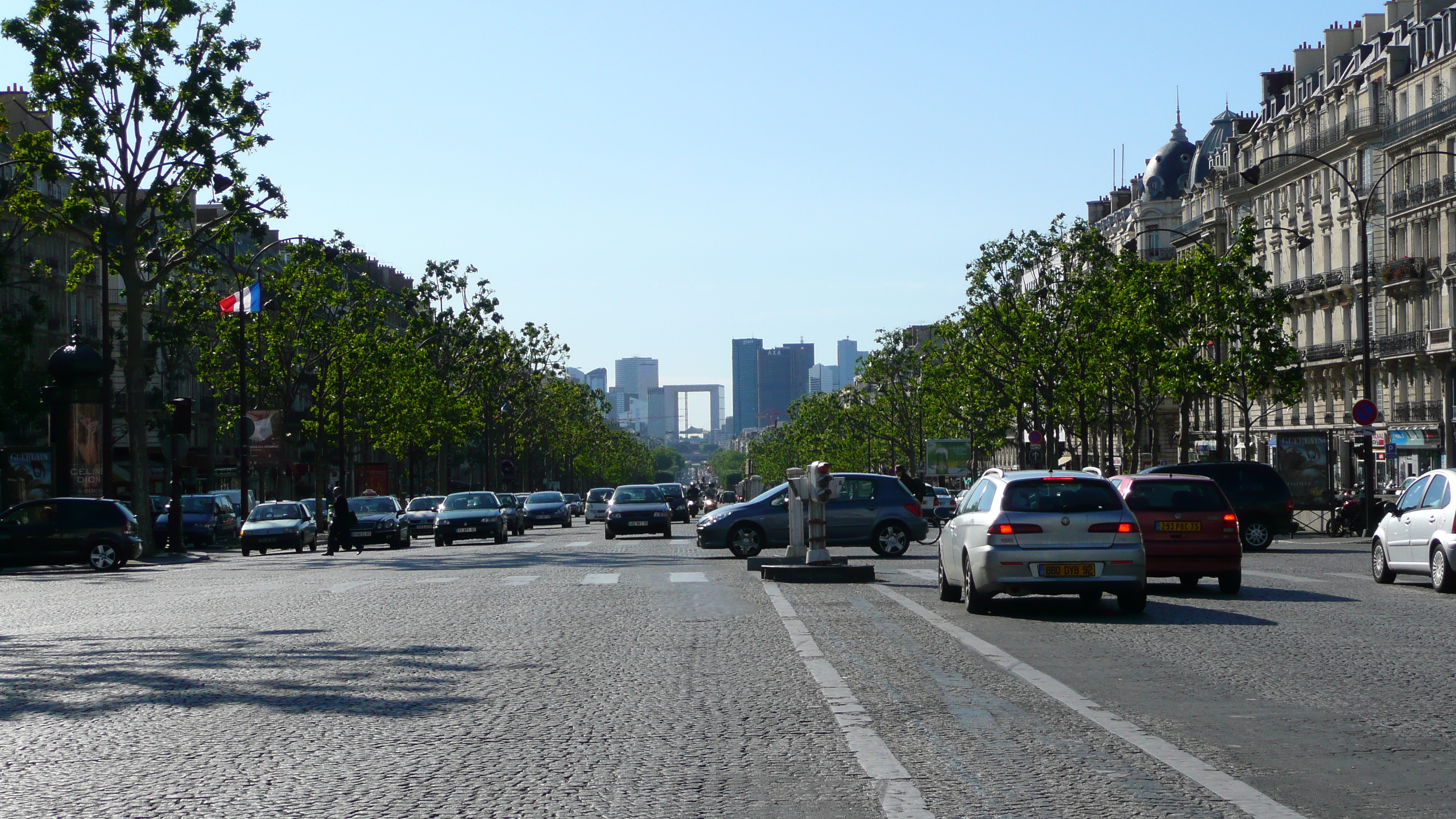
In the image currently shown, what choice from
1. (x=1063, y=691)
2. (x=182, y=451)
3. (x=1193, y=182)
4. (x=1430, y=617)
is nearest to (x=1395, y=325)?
(x=1193, y=182)

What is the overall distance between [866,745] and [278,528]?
3933 centimetres

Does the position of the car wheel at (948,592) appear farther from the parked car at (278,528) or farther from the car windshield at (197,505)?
the car windshield at (197,505)

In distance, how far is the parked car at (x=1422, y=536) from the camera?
21734 mm

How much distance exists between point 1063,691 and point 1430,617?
795 centimetres

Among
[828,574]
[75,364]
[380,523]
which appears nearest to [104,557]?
[75,364]

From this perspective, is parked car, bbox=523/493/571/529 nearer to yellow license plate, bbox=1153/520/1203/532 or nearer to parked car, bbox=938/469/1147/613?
yellow license plate, bbox=1153/520/1203/532

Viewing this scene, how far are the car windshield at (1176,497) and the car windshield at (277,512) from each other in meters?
30.0

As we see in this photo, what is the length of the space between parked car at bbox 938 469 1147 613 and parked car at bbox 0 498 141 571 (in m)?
21.2

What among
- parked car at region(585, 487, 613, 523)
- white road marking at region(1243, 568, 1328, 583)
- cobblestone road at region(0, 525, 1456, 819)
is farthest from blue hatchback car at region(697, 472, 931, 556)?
parked car at region(585, 487, 613, 523)

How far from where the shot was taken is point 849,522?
105ft

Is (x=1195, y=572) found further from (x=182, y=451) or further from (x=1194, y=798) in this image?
(x=182, y=451)

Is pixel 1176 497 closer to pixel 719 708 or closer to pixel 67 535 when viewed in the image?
pixel 719 708

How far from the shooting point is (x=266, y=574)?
98.5 ft

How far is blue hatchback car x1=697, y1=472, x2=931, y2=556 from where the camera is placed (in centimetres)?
3188
